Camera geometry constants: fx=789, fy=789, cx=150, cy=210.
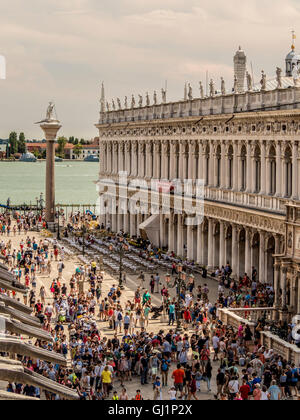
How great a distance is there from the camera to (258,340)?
25.3 metres

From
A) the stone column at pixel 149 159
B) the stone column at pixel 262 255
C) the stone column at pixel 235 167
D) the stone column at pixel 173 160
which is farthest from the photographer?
the stone column at pixel 149 159

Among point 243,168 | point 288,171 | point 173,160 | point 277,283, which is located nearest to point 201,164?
point 173,160

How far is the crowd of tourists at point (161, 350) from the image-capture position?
2017 cm

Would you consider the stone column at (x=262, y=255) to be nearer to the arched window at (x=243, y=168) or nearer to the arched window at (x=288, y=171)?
the arched window at (x=288, y=171)

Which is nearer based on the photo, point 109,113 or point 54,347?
point 54,347

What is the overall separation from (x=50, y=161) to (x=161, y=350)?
151 ft

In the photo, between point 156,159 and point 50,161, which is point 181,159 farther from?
Answer: point 50,161

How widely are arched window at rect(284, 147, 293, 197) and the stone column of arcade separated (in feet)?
116

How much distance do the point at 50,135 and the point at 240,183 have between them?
104 ft

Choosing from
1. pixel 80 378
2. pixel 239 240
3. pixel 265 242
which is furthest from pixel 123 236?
pixel 80 378

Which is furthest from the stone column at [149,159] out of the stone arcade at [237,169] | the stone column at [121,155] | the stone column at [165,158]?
A: the stone column at [121,155]

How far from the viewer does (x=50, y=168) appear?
224 feet
